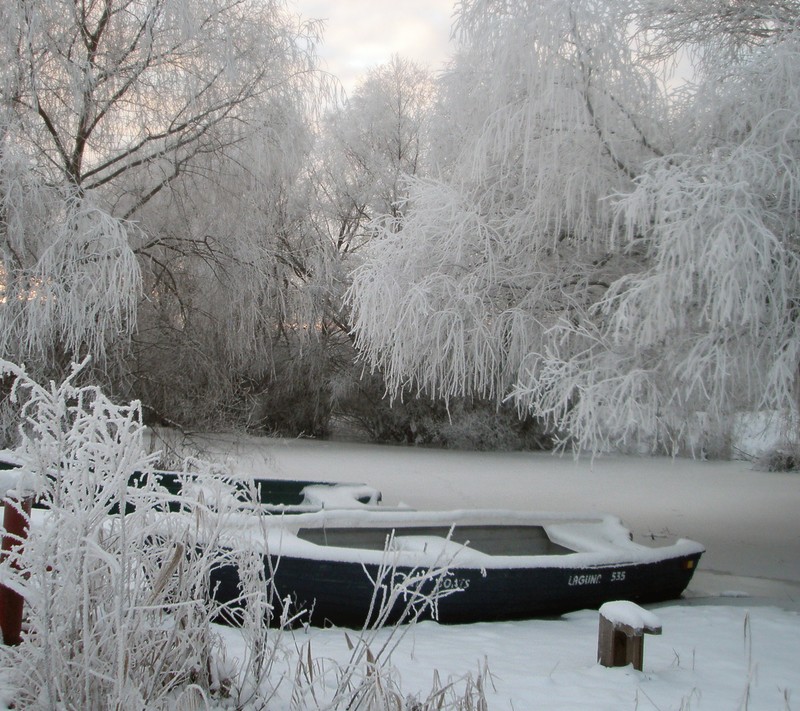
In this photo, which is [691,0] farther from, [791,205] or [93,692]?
[93,692]

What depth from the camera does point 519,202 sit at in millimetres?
6117

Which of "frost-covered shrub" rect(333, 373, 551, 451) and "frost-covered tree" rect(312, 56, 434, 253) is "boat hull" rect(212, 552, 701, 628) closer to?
"frost-covered shrub" rect(333, 373, 551, 451)

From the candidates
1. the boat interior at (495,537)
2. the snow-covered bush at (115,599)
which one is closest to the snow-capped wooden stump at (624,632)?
the snow-covered bush at (115,599)

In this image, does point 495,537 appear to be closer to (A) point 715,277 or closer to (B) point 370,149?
(A) point 715,277

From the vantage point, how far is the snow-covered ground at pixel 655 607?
300cm

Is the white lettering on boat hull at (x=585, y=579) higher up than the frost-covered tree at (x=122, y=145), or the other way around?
the frost-covered tree at (x=122, y=145)

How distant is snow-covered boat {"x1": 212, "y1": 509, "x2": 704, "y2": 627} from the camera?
3961mm

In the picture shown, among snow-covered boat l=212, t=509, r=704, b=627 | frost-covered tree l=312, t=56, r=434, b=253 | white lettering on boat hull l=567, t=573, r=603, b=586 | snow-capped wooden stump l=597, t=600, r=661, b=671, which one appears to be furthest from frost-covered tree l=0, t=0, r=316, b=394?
frost-covered tree l=312, t=56, r=434, b=253

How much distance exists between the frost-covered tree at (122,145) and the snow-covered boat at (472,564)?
271 centimetres

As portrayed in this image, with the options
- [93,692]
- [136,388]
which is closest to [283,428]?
[136,388]

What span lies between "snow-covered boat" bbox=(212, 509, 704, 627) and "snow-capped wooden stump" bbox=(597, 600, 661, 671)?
0.75m

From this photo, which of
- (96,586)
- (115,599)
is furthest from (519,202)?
(115,599)

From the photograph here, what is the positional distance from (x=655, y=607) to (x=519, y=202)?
2992mm

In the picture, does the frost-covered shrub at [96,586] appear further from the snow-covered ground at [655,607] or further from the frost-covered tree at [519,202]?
the frost-covered tree at [519,202]
